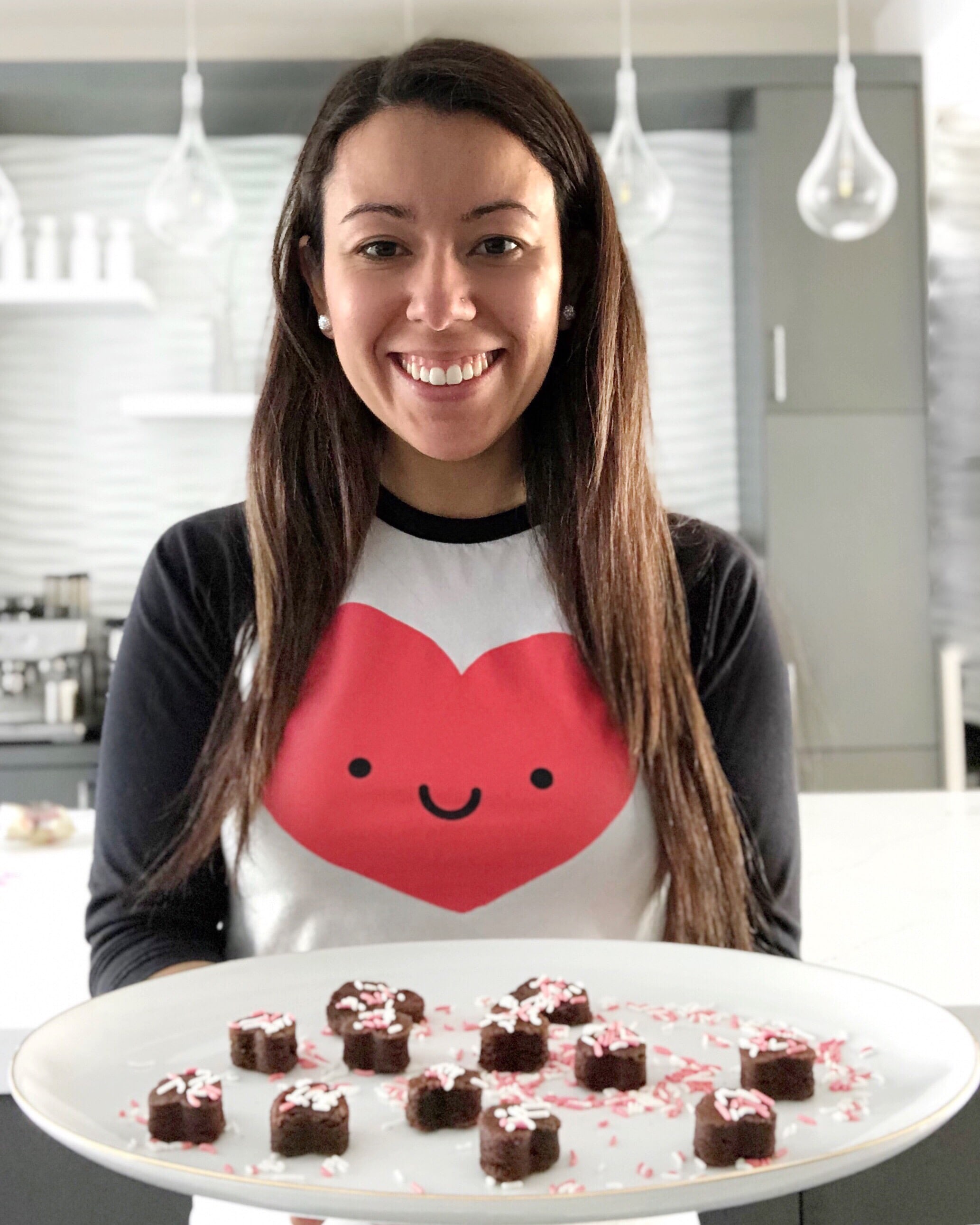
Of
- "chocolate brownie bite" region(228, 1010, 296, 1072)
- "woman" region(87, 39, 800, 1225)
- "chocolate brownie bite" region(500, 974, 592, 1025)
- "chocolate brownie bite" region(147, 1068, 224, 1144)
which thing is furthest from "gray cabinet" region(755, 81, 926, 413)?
"chocolate brownie bite" region(147, 1068, 224, 1144)

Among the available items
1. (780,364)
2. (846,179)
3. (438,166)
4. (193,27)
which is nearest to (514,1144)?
(438,166)

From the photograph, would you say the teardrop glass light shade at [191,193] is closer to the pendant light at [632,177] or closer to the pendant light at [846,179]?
the pendant light at [632,177]

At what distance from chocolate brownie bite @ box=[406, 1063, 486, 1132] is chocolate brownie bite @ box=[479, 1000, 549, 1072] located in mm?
55

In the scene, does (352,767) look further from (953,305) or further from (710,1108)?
(953,305)

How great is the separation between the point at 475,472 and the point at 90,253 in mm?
3021

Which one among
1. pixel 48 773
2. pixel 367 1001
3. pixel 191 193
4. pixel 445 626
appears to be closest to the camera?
pixel 367 1001

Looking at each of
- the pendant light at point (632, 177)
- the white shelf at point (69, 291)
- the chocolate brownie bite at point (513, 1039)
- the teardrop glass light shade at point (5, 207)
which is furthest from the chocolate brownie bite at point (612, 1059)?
the white shelf at point (69, 291)

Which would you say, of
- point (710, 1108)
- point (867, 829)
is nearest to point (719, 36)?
point (867, 829)

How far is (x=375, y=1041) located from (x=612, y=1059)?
0.17 metres

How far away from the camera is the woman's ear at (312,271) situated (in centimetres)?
125

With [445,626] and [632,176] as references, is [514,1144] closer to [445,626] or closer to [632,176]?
[445,626]

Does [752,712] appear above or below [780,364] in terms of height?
below

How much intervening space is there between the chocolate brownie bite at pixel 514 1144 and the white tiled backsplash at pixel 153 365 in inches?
138

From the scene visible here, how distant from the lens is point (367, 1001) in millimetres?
995
